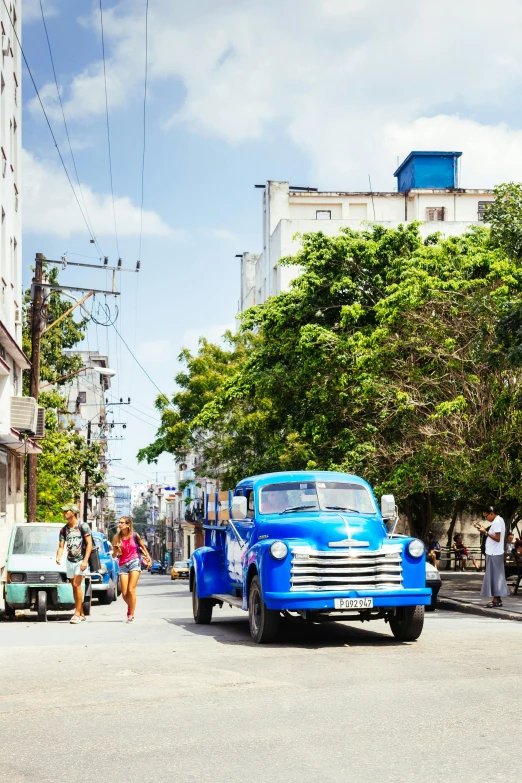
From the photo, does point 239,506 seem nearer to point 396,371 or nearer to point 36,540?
point 36,540

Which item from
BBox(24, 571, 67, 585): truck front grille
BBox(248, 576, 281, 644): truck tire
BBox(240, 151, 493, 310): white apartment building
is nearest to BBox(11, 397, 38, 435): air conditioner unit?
BBox(24, 571, 67, 585): truck front grille

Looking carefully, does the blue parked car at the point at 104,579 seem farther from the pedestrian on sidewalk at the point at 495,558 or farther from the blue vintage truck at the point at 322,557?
the blue vintage truck at the point at 322,557

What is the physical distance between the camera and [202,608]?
17.2 meters

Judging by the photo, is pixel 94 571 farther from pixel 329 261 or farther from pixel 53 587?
pixel 329 261

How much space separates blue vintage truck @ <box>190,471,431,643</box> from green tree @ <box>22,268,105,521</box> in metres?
24.0

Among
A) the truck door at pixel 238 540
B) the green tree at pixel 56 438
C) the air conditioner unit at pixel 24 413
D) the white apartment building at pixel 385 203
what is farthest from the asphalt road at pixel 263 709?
the white apartment building at pixel 385 203

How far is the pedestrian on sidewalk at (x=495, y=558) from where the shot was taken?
19.7 m

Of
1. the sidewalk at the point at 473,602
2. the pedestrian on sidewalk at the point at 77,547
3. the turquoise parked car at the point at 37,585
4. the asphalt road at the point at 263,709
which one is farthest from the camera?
the turquoise parked car at the point at 37,585

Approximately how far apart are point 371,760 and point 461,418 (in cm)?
1911

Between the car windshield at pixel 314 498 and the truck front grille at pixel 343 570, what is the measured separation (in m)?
1.46

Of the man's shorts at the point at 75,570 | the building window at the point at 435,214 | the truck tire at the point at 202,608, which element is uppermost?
the building window at the point at 435,214

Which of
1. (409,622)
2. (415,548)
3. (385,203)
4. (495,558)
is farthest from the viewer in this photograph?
(385,203)

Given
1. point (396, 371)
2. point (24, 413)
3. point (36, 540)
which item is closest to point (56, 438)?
point (24, 413)

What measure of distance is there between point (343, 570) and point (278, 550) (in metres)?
0.85
